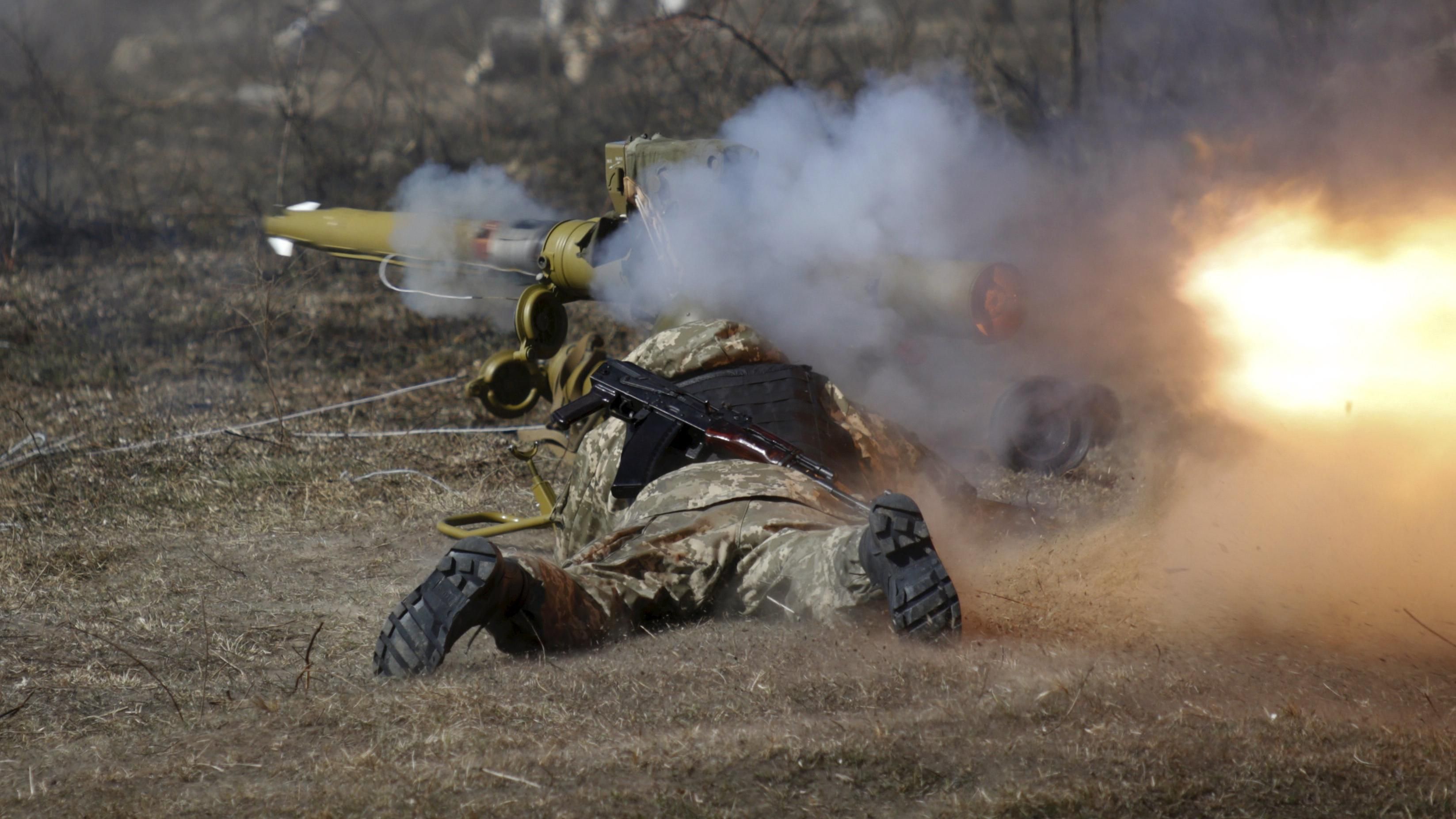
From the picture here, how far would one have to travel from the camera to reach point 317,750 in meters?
3.09

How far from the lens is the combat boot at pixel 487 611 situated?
342 cm

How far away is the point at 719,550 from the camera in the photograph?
13.4 feet

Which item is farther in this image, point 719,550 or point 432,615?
point 719,550

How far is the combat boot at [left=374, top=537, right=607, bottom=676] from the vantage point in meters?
3.42

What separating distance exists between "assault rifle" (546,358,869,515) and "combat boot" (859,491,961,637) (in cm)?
108

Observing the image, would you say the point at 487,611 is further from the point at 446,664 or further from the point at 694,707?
the point at 694,707

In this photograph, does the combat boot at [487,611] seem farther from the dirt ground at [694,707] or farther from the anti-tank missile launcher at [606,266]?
the anti-tank missile launcher at [606,266]

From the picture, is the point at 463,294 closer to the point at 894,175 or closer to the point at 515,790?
the point at 894,175

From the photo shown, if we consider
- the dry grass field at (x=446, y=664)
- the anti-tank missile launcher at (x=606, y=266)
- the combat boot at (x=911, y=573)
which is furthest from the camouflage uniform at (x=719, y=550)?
the anti-tank missile launcher at (x=606, y=266)


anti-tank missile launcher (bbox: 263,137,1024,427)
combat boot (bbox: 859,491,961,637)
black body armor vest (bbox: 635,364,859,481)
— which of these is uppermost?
anti-tank missile launcher (bbox: 263,137,1024,427)

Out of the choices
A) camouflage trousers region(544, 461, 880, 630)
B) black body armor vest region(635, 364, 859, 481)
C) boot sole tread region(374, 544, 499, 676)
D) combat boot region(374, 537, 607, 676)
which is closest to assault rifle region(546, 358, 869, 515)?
black body armor vest region(635, 364, 859, 481)

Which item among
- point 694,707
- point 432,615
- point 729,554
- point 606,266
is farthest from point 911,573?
point 606,266

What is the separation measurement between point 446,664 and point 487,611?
37 cm

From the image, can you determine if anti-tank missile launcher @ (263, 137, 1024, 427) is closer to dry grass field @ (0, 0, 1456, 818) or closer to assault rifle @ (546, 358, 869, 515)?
dry grass field @ (0, 0, 1456, 818)
